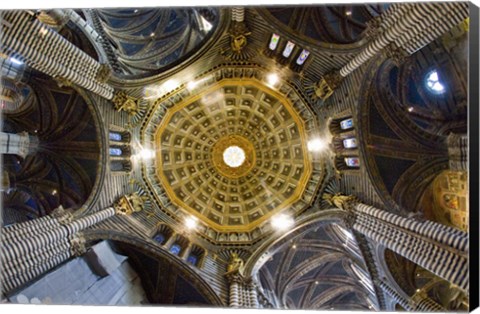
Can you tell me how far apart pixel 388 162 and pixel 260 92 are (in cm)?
797

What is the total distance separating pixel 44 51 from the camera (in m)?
11.7

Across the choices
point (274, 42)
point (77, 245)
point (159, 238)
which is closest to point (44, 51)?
point (77, 245)

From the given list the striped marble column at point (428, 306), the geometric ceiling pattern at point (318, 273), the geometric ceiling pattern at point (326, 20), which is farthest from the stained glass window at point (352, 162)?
the striped marble column at point (428, 306)

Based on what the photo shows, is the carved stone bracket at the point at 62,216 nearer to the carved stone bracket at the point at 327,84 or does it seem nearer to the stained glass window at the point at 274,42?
the stained glass window at the point at 274,42

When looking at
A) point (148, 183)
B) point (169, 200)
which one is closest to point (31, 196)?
point (148, 183)

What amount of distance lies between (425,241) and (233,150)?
13.6m

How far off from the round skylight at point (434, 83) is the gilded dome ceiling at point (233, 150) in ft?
22.9

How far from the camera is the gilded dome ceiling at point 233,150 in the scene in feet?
62.3

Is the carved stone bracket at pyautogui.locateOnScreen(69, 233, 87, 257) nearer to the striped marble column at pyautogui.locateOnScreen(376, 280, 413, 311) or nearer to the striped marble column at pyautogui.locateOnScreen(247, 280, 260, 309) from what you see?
the striped marble column at pyautogui.locateOnScreen(247, 280, 260, 309)

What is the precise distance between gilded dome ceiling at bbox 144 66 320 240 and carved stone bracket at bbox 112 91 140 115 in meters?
2.04

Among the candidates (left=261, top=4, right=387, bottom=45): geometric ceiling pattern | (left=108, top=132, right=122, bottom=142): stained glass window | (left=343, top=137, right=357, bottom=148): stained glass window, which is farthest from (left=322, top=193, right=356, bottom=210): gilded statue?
(left=108, top=132, right=122, bottom=142): stained glass window

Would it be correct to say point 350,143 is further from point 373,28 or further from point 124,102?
point 124,102

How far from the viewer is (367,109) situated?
48.3 ft

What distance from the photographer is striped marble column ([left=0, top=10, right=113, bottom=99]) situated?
35.0 ft
